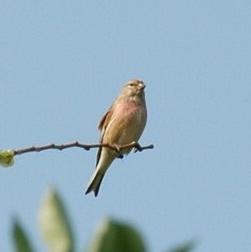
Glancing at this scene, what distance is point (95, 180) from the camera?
9.48 metres

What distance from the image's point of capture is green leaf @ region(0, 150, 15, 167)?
2.34 m

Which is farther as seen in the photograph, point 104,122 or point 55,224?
point 104,122

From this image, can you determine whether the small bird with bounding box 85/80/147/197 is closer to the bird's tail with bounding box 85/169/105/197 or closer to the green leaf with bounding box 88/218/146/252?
the bird's tail with bounding box 85/169/105/197

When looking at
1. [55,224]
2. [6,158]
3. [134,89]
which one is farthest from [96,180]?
[55,224]

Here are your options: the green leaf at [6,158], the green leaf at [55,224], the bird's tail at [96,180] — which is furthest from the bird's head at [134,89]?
the green leaf at [55,224]

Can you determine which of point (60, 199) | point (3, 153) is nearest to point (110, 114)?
point (3, 153)

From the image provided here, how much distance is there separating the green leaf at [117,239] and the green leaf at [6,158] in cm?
157

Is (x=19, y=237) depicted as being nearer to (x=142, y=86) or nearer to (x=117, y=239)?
(x=117, y=239)

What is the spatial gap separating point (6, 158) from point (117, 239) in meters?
1.77

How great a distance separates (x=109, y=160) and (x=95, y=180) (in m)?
0.33

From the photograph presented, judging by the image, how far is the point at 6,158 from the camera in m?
2.47

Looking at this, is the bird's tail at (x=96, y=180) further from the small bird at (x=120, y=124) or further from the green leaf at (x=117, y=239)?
the green leaf at (x=117, y=239)

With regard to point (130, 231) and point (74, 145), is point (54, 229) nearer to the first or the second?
point (130, 231)

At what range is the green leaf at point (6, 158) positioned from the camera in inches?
92.1
